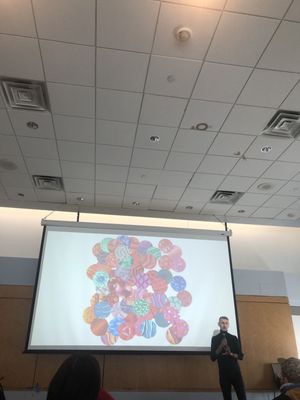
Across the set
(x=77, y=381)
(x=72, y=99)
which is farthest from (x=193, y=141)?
(x=77, y=381)

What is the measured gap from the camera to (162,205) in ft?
20.4

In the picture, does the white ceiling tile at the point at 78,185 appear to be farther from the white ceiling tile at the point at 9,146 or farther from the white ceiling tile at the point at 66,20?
the white ceiling tile at the point at 66,20

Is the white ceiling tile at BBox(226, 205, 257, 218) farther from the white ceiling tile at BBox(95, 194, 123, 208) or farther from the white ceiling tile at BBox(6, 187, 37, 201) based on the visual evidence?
the white ceiling tile at BBox(6, 187, 37, 201)

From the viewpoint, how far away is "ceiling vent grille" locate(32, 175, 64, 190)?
5.35 metres

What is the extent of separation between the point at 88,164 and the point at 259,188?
3.07 meters

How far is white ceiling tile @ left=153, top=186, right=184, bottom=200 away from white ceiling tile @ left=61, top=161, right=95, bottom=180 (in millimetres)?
1245

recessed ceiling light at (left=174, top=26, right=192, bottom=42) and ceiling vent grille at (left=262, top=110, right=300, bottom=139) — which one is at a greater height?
recessed ceiling light at (left=174, top=26, right=192, bottom=42)

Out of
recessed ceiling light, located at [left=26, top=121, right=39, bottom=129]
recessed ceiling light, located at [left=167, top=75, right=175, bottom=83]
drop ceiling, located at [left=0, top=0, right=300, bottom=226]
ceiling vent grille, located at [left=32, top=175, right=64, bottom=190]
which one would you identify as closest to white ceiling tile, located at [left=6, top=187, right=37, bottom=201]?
drop ceiling, located at [left=0, top=0, right=300, bottom=226]

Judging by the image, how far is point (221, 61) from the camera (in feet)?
10.4

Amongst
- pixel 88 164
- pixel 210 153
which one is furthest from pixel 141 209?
pixel 210 153

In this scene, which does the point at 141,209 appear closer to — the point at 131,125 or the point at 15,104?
the point at 131,125

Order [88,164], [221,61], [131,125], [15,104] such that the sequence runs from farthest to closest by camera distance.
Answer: [88,164]
[131,125]
[15,104]
[221,61]

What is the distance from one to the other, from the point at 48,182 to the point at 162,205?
2.24 m

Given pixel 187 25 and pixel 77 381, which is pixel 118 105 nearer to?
pixel 187 25
